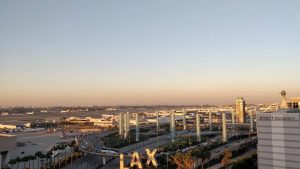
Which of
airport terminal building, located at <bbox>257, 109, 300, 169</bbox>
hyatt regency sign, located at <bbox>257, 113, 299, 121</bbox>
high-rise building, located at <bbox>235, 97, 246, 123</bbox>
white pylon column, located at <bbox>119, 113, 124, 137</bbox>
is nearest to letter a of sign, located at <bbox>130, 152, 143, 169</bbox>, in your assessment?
airport terminal building, located at <bbox>257, 109, 300, 169</bbox>

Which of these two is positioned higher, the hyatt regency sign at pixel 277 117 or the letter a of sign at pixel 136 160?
the hyatt regency sign at pixel 277 117

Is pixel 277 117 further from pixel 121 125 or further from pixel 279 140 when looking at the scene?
pixel 121 125

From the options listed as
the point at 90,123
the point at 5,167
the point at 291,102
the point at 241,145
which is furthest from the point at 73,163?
the point at 90,123

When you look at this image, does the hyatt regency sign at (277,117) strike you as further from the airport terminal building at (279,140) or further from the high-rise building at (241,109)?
the high-rise building at (241,109)

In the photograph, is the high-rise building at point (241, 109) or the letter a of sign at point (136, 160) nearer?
the letter a of sign at point (136, 160)

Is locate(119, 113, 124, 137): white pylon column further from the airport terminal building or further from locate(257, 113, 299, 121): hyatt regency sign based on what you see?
locate(257, 113, 299, 121): hyatt regency sign

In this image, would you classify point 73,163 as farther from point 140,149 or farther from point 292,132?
point 292,132

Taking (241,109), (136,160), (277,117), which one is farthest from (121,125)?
(277,117)

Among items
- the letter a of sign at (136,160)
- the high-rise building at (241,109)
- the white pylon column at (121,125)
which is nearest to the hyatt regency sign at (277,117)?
the letter a of sign at (136,160)
